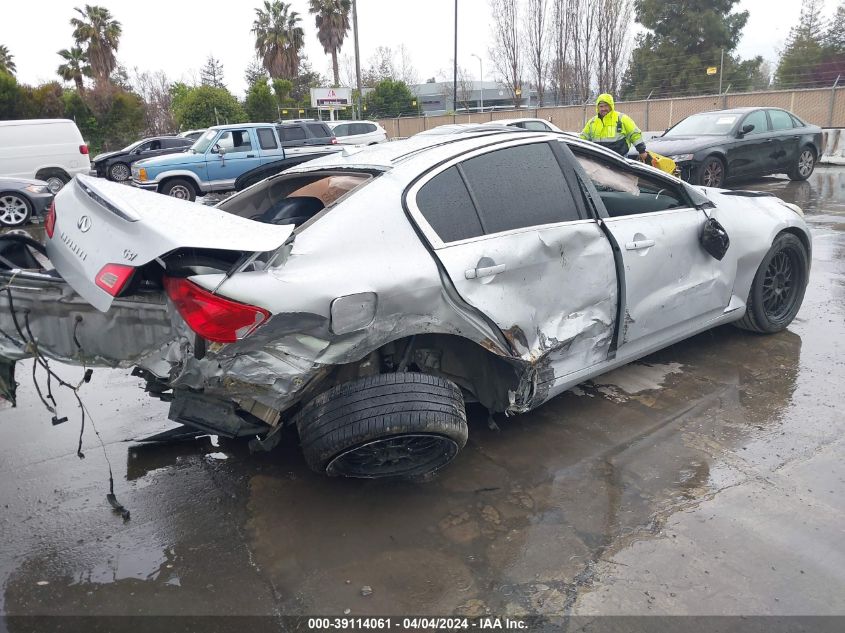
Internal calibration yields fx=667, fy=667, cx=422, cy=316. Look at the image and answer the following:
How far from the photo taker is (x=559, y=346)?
3.37 m

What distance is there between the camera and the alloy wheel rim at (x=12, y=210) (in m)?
12.4

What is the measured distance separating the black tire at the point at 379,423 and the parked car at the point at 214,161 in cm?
1279

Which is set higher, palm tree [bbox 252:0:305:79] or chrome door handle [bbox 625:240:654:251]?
palm tree [bbox 252:0:305:79]

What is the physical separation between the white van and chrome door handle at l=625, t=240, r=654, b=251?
53.7ft

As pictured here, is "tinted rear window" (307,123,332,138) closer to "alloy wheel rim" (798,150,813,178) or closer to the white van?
the white van

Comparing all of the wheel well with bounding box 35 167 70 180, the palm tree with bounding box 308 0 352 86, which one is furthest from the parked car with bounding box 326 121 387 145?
the palm tree with bounding box 308 0 352 86

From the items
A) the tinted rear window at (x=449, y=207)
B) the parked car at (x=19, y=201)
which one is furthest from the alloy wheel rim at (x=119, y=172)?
the tinted rear window at (x=449, y=207)

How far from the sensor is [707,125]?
41.2ft

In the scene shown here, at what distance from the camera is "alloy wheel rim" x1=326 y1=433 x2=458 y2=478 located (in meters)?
2.91

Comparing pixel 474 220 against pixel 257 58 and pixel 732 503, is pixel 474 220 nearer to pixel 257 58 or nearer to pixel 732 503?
pixel 732 503

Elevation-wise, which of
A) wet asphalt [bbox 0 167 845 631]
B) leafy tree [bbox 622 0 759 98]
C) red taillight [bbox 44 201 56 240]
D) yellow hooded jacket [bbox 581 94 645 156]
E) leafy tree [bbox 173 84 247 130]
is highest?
leafy tree [bbox 622 0 759 98]

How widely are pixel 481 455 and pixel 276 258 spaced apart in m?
1.55

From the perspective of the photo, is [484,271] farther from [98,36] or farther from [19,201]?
[98,36]

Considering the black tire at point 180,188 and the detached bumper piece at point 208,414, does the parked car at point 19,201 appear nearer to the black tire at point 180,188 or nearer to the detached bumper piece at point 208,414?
the black tire at point 180,188
